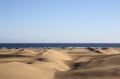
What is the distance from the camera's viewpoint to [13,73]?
45.8 ft

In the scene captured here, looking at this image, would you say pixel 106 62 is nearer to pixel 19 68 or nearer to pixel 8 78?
pixel 19 68

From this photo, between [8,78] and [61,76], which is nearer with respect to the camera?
[8,78]

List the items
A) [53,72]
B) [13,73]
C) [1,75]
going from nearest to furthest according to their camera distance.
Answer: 1. [1,75]
2. [13,73]
3. [53,72]

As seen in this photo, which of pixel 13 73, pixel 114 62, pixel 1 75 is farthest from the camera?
pixel 114 62

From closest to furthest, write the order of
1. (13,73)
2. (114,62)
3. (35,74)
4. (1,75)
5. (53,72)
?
(1,75)
(13,73)
(35,74)
(53,72)
(114,62)

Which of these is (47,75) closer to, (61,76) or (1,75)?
(61,76)

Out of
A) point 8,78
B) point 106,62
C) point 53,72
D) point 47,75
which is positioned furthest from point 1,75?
point 106,62

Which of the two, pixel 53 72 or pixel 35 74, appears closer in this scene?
pixel 35 74

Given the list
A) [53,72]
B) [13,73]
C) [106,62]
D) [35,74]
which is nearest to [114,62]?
[106,62]

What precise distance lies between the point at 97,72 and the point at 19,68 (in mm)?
3809

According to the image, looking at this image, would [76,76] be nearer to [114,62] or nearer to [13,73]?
[13,73]

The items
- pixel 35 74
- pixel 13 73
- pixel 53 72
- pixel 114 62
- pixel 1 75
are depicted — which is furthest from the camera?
pixel 114 62

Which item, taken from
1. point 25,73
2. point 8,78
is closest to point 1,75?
point 8,78

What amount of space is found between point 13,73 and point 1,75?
1.00 meters
